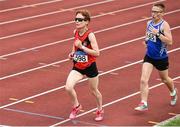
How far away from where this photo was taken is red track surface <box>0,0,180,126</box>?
12.0 meters

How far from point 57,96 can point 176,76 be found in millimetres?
Answer: 3277

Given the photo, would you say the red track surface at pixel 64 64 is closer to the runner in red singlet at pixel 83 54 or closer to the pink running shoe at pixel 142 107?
the pink running shoe at pixel 142 107

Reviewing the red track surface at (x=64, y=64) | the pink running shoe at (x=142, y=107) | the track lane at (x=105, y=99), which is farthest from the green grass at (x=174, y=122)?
the pink running shoe at (x=142, y=107)

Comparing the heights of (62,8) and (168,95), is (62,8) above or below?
above

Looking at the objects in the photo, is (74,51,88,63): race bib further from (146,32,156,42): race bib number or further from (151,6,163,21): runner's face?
(151,6,163,21): runner's face

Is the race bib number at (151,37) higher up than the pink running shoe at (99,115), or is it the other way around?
the race bib number at (151,37)

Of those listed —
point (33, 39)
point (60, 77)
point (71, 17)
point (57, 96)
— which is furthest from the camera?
point (71, 17)

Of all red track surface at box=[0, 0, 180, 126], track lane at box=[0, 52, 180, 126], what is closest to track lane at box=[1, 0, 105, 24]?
red track surface at box=[0, 0, 180, 126]

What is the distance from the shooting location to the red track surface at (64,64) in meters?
12.0

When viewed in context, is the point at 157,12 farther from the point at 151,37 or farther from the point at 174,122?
the point at 174,122

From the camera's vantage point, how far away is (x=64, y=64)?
15.9 metres

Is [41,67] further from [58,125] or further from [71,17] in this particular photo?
[71,17]

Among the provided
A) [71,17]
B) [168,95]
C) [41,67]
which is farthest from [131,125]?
[71,17]

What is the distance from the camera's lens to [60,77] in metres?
14.7
